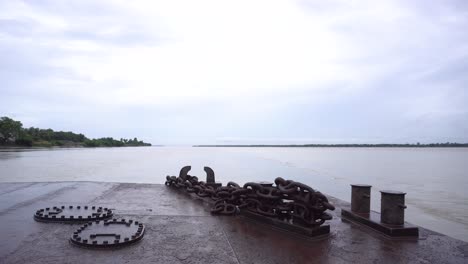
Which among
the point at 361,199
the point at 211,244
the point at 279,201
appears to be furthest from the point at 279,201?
the point at 361,199

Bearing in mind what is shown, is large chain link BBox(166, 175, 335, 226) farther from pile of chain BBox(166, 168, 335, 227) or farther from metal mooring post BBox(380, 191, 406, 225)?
A: metal mooring post BBox(380, 191, 406, 225)

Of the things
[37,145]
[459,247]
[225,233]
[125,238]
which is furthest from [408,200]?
[37,145]

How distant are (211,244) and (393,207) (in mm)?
1774

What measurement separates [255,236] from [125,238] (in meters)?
1.14

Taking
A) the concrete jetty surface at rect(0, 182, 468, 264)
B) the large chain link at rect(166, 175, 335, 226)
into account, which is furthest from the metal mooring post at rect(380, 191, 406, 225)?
the large chain link at rect(166, 175, 335, 226)

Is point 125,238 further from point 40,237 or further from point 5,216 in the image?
point 5,216

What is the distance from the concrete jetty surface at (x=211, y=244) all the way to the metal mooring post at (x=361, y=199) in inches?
9.0

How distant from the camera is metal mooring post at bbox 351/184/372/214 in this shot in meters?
3.84

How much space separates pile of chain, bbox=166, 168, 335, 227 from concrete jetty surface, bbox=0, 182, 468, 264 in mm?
155

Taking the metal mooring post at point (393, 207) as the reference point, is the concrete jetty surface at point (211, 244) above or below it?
below

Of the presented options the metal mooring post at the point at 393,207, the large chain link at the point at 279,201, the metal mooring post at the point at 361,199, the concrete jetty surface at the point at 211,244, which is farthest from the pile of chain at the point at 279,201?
the metal mooring post at the point at 361,199

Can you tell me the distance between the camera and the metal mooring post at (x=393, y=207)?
329 centimetres

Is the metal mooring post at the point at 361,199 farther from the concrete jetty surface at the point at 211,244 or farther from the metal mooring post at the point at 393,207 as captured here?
the metal mooring post at the point at 393,207

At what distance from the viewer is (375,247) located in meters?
2.91
